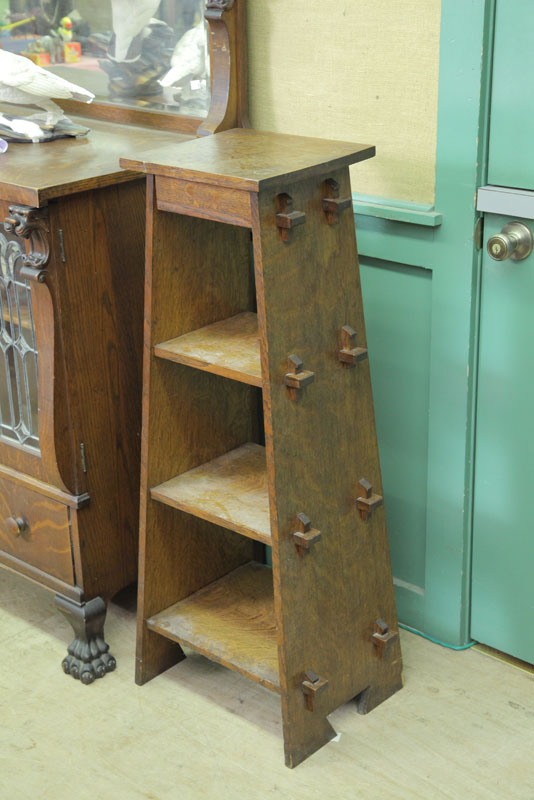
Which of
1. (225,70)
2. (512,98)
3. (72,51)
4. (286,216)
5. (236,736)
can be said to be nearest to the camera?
(286,216)

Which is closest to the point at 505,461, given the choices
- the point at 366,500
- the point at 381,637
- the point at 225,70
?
the point at 366,500

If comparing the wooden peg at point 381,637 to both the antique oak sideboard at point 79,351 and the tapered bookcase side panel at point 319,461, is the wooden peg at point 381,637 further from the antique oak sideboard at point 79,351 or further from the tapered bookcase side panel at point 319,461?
the antique oak sideboard at point 79,351

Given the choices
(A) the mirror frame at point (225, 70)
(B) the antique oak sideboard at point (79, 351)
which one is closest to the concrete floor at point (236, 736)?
(B) the antique oak sideboard at point (79, 351)

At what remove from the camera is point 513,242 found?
2.04 meters

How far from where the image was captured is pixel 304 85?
7.50ft

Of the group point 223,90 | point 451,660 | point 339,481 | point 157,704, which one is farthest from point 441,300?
point 157,704

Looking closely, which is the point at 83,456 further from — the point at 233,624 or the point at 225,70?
the point at 225,70

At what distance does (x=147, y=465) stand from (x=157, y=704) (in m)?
0.56

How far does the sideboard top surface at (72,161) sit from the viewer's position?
2.04m

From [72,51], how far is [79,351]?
2.99ft

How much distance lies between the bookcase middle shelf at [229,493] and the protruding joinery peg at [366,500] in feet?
0.63

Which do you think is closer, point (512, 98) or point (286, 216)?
point (286, 216)

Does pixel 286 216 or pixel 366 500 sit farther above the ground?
pixel 286 216

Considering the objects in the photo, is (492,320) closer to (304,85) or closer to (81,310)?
(304,85)
